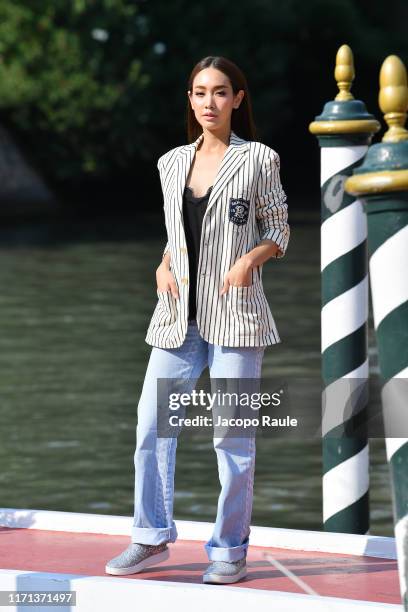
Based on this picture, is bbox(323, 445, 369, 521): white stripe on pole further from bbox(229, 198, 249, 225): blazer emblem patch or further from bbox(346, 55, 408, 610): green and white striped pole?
bbox(346, 55, 408, 610): green and white striped pole

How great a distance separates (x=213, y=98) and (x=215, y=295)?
0.64 m

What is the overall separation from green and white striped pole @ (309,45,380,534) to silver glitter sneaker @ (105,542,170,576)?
949mm

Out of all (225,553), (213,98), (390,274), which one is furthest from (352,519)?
(390,274)

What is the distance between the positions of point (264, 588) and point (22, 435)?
5723mm

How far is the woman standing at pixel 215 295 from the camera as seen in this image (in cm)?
507

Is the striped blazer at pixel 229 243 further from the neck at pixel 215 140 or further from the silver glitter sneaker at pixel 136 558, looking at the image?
the silver glitter sneaker at pixel 136 558

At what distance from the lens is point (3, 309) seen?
17.2 meters

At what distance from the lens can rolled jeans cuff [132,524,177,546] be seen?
520 cm

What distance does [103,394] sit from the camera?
11984mm

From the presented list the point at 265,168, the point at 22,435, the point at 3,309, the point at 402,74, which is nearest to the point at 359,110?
the point at 265,168

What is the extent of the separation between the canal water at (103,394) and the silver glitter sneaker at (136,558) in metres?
3.28

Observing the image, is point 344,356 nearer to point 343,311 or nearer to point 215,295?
point 343,311

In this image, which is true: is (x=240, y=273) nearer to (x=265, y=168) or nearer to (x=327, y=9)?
(x=265, y=168)

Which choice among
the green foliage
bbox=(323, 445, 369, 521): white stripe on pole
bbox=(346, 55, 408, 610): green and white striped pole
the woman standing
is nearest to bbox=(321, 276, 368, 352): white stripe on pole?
bbox=(323, 445, 369, 521): white stripe on pole
